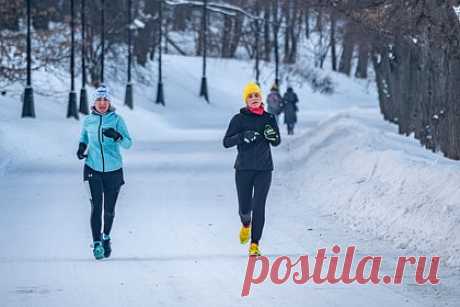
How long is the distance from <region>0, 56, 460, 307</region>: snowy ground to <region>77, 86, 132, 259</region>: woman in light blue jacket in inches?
15.7

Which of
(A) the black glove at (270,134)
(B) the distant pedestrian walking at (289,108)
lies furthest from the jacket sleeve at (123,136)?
(B) the distant pedestrian walking at (289,108)

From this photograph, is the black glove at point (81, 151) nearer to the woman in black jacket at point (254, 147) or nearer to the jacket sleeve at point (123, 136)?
the jacket sleeve at point (123, 136)

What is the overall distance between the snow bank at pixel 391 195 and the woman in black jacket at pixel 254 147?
1.72 m

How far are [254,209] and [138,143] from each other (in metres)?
21.5

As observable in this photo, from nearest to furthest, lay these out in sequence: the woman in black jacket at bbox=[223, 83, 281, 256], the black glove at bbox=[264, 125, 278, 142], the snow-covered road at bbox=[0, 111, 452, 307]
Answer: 1. the snow-covered road at bbox=[0, 111, 452, 307]
2. the black glove at bbox=[264, 125, 278, 142]
3. the woman in black jacket at bbox=[223, 83, 281, 256]

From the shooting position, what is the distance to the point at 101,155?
38.3 feet

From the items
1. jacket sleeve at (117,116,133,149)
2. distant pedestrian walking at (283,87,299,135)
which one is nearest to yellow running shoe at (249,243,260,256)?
→ jacket sleeve at (117,116,133,149)

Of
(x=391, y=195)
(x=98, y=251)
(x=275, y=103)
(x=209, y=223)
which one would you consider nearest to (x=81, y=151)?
(x=98, y=251)

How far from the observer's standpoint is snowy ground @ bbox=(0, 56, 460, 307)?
9680 millimetres

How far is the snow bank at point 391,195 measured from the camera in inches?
482

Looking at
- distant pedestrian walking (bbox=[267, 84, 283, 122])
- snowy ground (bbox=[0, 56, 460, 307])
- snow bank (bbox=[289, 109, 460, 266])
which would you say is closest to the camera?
snowy ground (bbox=[0, 56, 460, 307])

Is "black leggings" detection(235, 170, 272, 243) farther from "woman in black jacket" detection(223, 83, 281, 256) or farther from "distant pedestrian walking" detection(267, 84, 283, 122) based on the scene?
"distant pedestrian walking" detection(267, 84, 283, 122)

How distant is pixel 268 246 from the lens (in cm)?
1245

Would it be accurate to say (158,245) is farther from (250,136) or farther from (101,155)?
(250,136)
